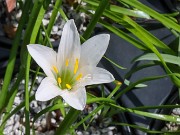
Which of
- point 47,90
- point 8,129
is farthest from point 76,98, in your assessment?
point 8,129

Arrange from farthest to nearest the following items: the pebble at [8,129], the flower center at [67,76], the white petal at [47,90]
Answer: the pebble at [8,129], the flower center at [67,76], the white petal at [47,90]

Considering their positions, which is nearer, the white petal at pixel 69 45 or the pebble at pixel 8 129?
the white petal at pixel 69 45

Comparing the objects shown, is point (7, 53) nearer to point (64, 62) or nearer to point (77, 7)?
point (77, 7)

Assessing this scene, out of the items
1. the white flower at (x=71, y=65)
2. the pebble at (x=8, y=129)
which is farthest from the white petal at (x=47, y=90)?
the pebble at (x=8, y=129)

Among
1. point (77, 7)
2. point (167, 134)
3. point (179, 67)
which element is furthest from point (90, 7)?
point (167, 134)

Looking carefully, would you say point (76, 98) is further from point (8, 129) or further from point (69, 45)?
point (8, 129)

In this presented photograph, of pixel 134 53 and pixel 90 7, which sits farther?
pixel 134 53

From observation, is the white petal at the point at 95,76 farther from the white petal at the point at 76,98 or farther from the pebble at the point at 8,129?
the pebble at the point at 8,129

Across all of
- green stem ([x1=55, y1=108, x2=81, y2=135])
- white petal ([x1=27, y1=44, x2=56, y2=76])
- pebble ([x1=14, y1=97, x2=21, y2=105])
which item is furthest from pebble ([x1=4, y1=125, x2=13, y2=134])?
white petal ([x1=27, y1=44, x2=56, y2=76])
